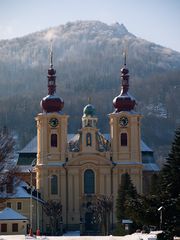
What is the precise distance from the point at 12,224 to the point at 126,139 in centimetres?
3093

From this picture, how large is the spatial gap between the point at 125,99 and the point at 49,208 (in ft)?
61.9

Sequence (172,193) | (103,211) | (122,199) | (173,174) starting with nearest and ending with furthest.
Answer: (172,193), (173,174), (122,199), (103,211)

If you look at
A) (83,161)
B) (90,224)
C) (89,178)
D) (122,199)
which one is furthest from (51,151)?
(122,199)

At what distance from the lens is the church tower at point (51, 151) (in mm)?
119500

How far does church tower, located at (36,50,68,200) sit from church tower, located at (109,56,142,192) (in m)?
6.72

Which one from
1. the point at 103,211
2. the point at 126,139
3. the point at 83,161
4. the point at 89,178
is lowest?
the point at 103,211

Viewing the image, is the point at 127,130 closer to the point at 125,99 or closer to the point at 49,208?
the point at 125,99

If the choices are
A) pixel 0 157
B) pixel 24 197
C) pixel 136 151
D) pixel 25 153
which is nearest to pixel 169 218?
pixel 0 157

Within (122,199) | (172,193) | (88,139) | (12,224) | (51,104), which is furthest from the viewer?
(51,104)

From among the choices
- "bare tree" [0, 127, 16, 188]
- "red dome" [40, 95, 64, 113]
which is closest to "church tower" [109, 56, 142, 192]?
"red dome" [40, 95, 64, 113]

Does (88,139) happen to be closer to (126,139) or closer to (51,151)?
(126,139)

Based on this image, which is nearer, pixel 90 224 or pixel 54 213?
pixel 54 213

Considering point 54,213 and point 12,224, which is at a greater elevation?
point 54,213

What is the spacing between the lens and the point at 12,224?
93.7 metres
